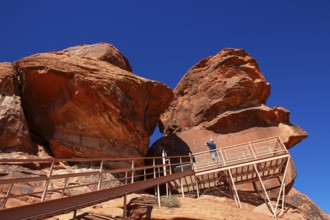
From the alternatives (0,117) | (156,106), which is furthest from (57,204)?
(156,106)

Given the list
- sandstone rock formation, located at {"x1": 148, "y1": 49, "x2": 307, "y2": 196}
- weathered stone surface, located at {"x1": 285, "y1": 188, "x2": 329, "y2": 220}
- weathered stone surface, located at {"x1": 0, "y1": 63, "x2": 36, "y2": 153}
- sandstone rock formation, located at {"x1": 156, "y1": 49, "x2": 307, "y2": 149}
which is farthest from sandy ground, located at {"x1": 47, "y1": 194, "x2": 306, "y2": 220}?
weathered stone surface, located at {"x1": 285, "y1": 188, "x2": 329, "y2": 220}

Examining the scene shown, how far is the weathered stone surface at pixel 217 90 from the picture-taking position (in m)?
26.4

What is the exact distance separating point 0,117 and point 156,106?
37.4ft

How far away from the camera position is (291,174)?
21.0m

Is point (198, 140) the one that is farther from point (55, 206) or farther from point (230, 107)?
point (55, 206)

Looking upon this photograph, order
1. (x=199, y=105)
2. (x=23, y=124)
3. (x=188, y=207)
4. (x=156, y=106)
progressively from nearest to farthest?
(x=188, y=207), (x=23, y=124), (x=156, y=106), (x=199, y=105)

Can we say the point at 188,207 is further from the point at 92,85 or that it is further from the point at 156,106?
the point at 156,106

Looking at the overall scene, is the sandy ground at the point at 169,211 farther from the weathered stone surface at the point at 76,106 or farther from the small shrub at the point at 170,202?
the weathered stone surface at the point at 76,106

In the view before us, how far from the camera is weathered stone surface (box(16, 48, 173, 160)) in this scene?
51.8ft

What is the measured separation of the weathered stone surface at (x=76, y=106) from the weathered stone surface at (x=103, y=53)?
5.06 meters

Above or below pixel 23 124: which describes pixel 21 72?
above

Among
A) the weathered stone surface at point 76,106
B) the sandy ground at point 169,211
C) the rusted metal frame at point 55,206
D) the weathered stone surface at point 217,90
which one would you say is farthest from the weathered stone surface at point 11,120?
the weathered stone surface at point 217,90

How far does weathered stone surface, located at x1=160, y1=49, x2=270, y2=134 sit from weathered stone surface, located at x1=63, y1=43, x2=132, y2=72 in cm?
754

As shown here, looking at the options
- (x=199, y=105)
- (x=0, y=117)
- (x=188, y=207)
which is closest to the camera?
(x=188, y=207)
